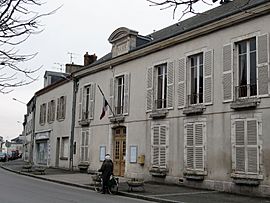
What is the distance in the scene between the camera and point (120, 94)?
24.6m

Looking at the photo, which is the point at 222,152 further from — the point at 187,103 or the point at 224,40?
the point at 224,40

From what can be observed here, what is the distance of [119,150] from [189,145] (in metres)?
6.42

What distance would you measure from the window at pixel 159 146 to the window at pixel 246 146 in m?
4.31

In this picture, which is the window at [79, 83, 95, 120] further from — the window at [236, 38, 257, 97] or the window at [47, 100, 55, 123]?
the window at [236, 38, 257, 97]

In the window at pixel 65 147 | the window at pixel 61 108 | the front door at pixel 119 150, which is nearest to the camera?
the front door at pixel 119 150

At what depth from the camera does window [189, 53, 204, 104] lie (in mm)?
18781

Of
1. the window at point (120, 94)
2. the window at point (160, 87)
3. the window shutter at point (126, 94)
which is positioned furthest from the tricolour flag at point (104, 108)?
the window at point (160, 87)

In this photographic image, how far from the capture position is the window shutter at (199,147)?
1791cm

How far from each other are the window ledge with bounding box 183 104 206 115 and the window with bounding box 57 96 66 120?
47.2 ft

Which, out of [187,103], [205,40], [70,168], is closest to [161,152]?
[187,103]

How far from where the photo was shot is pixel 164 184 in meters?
19.7

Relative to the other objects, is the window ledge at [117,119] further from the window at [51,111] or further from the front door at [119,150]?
the window at [51,111]

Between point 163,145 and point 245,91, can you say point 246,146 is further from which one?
point 163,145

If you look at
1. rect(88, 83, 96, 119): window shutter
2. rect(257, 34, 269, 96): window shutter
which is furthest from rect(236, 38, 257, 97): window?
rect(88, 83, 96, 119): window shutter
